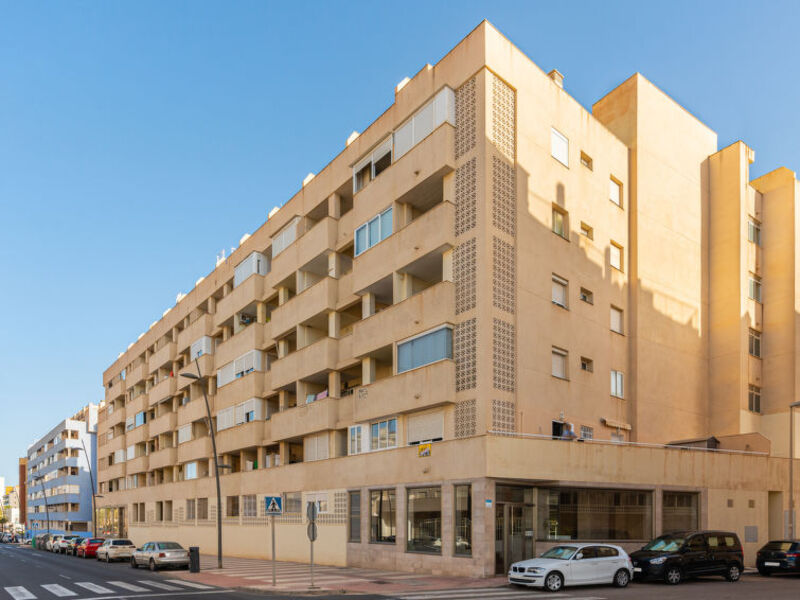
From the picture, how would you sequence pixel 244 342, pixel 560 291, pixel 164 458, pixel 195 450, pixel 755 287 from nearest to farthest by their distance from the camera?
pixel 560 291 → pixel 755 287 → pixel 244 342 → pixel 195 450 → pixel 164 458

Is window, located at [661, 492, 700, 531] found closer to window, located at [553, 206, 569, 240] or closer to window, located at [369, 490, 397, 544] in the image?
window, located at [369, 490, 397, 544]

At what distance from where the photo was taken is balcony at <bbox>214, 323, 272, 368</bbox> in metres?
43.4

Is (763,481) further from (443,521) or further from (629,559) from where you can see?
(443,521)

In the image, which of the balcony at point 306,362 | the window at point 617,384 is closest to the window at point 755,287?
the window at point 617,384

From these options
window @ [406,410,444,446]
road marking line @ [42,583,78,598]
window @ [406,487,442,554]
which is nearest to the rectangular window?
window @ [406,487,442,554]

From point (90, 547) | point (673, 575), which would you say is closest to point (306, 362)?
point (673, 575)

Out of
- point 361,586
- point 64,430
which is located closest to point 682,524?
point 361,586

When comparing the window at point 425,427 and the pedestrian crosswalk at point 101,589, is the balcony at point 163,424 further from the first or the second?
the window at point 425,427

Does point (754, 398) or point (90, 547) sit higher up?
point (754, 398)

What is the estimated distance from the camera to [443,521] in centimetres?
2569

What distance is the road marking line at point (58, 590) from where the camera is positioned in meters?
22.3

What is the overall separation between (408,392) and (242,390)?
61.0ft

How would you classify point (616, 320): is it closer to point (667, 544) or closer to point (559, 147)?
point (559, 147)

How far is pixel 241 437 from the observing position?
43.6 metres
